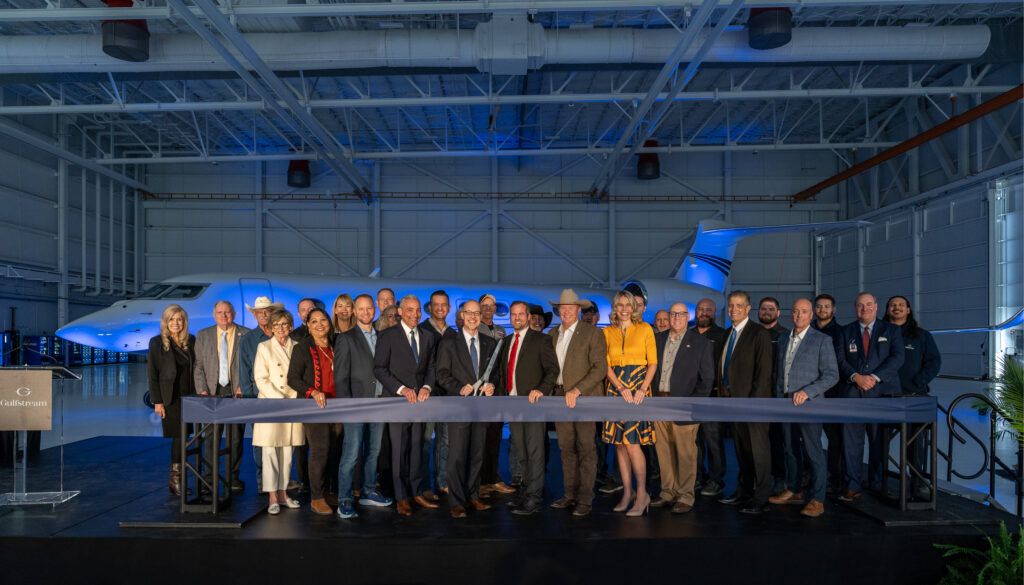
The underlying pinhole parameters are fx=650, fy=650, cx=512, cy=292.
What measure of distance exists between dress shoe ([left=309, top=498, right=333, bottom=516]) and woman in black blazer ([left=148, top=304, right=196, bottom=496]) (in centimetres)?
149

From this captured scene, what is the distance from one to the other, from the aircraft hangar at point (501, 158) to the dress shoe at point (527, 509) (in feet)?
15.5

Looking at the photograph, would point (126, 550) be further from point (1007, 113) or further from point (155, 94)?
point (1007, 113)

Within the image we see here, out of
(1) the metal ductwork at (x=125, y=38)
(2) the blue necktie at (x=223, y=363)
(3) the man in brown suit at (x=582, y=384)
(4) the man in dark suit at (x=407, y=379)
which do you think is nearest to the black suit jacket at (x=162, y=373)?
(2) the blue necktie at (x=223, y=363)

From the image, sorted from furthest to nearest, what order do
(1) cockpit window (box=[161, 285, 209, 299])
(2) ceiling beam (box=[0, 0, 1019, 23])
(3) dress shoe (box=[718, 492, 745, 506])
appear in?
(1) cockpit window (box=[161, 285, 209, 299]) < (2) ceiling beam (box=[0, 0, 1019, 23]) < (3) dress shoe (box=[718, 492, 745, 506])

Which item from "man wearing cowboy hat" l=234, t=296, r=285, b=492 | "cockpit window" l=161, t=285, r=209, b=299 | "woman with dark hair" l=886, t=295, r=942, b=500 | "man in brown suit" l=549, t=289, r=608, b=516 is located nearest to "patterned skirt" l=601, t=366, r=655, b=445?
"man in brown suit" l=549, t=289, r=608, b=516

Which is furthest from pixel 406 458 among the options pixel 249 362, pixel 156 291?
pixel 156 291

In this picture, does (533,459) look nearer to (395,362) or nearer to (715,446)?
(395,362)

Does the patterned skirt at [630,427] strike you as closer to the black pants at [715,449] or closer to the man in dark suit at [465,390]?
the black pants at [715,449]

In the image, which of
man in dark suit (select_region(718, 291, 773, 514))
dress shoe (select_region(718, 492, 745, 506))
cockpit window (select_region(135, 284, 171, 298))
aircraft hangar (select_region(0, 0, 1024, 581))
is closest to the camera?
man in dark suit (select_region(718, 291, 773, 514))

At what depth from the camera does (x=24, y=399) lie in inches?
230

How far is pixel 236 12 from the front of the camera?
12633mm

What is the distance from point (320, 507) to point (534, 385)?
85.0 inches

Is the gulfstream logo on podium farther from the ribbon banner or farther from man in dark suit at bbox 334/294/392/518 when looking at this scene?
man in dark suit at bbox 334/294/392/518

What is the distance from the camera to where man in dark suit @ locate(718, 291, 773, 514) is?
588 cm
